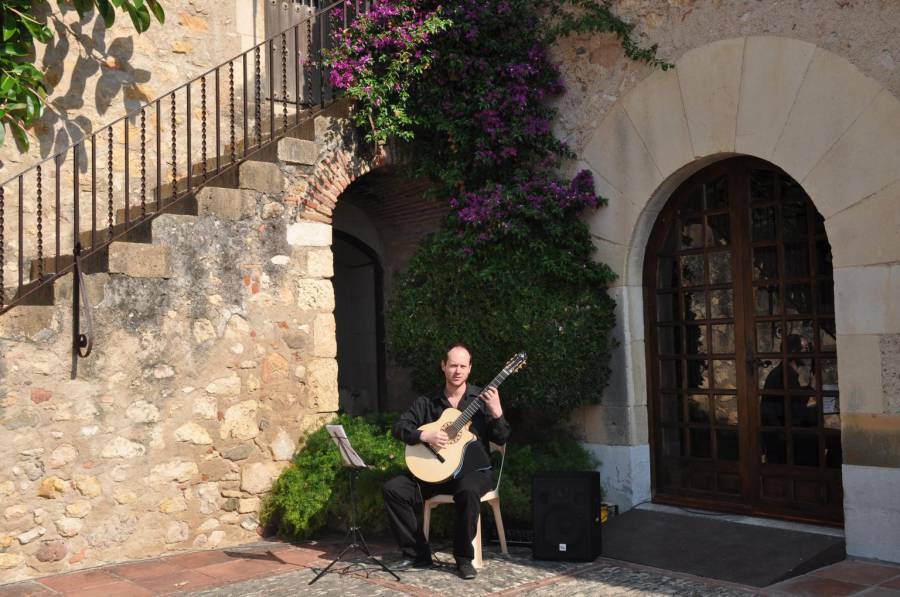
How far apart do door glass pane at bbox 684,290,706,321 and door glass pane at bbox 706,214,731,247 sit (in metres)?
0.38

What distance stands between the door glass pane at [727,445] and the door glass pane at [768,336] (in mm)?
659

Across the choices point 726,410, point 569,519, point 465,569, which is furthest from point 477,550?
point 726,410

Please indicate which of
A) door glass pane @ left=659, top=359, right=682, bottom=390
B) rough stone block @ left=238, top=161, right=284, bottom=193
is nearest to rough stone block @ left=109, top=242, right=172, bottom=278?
rough stone block @ left=238, top=161, right=284, bottom=193

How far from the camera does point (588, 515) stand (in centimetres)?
544

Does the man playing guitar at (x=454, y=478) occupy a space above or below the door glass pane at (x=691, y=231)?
below

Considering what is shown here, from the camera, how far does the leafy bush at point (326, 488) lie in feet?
Result: 20.1

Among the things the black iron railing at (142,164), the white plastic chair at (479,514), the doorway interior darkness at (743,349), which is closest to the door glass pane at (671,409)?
the doorway interior darkness at (743,349)

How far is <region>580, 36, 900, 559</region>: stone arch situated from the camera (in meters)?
5.23

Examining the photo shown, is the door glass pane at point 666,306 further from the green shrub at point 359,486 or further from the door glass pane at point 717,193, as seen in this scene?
the green shrub at point 359,486

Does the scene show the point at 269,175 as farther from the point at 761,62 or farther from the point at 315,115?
the point at 761,62

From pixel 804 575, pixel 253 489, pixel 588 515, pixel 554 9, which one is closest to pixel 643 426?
pixel 588 515

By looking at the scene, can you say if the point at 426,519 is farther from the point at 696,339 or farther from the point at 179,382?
the point at 696,339

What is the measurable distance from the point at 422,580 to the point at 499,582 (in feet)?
1.47

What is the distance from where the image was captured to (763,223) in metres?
6.14
